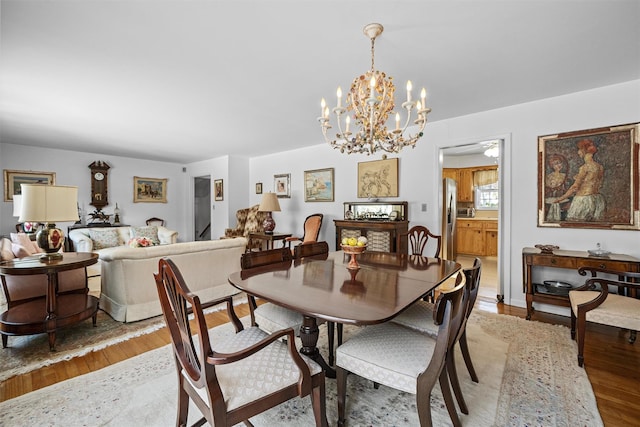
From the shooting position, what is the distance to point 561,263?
2809 mm

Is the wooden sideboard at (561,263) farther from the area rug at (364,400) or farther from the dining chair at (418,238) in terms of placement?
the dining chair at (418,238)

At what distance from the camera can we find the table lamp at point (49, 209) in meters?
2.31

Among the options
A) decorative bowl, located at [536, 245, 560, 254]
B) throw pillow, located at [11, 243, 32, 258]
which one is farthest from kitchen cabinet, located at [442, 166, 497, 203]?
throw pillow, located at [11, 243, 32, 258]

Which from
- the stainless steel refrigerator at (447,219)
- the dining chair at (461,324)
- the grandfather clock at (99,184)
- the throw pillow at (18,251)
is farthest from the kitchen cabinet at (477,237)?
the grandfather clock at (99,184)

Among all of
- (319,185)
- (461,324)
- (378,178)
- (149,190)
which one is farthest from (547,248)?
(149,190)

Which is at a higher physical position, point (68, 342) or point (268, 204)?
point (268, 204)

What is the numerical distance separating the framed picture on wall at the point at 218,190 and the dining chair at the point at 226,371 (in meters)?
5.84

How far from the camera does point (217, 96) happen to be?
3.18 metres

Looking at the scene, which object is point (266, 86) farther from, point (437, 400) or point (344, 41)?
point (437, 400)

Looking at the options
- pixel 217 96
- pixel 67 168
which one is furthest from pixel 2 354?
pixel 67 168

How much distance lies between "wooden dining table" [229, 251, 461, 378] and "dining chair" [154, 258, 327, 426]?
0.24 metres

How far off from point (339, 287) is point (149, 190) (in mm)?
7195

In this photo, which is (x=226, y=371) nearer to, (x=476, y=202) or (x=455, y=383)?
(x=455, y=383)

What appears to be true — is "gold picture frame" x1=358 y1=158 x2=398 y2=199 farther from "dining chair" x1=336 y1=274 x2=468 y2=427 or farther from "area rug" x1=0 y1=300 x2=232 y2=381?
"area rug" x1=0 y1=300 x2=232 y2=381
